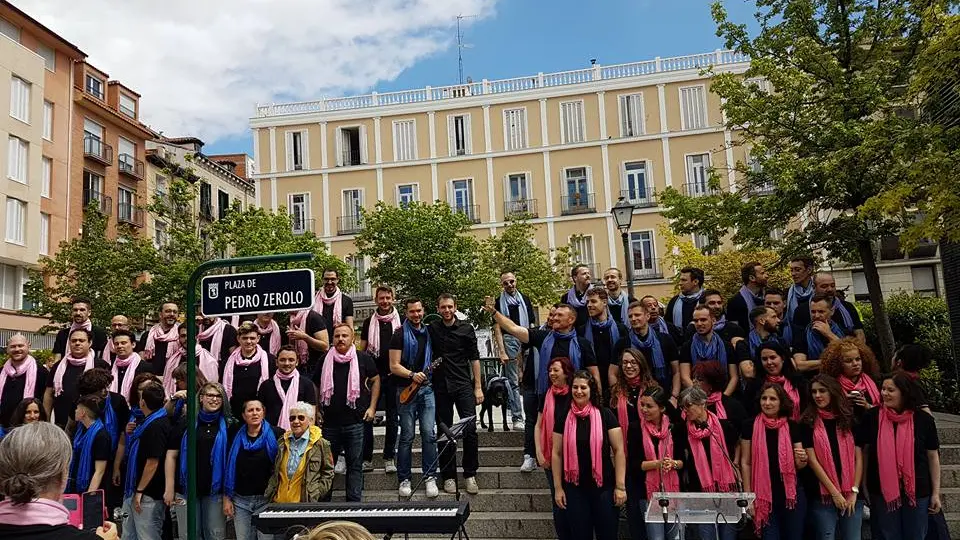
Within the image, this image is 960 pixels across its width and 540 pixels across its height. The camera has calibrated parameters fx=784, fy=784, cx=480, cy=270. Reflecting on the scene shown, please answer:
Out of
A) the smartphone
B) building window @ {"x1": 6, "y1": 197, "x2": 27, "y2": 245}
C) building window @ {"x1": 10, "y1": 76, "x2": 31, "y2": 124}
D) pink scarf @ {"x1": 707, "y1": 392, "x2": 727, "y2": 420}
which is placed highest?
building window @ {"x1": 10, "y1": 76, "x2": 31, "y2": 124}

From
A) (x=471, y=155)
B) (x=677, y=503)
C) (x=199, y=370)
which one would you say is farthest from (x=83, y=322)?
(x=471, y=155)

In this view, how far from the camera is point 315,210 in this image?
144 feet

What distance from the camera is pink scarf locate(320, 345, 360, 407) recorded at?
8016mm

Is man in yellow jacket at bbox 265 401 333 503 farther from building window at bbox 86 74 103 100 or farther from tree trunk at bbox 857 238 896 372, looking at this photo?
building window at bbox 86 74 103 100

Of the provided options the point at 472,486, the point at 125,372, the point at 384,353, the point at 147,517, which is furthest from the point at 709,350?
the point at 125,372

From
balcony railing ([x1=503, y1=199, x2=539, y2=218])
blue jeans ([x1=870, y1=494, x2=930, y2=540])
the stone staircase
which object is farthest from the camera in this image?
balcony railing ([x1=503, y1=199, x2=539, y2=218])

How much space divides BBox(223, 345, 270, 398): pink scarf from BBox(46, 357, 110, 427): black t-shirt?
5.00 ft

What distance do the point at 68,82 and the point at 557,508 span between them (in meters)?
35.8

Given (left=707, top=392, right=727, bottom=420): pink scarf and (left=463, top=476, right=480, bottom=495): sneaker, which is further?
(left=463, top=476, right=480, bottom=495): sneaker

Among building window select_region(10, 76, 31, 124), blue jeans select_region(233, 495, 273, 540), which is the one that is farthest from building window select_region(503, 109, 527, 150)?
blue jeans select_region(233, 495, 273, 540)

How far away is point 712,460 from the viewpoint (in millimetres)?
6590

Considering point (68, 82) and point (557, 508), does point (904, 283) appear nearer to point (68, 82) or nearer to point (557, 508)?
point (557, 508)

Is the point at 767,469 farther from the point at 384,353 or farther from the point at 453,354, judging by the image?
the point at 384,353

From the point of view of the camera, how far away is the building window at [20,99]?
31566mm
